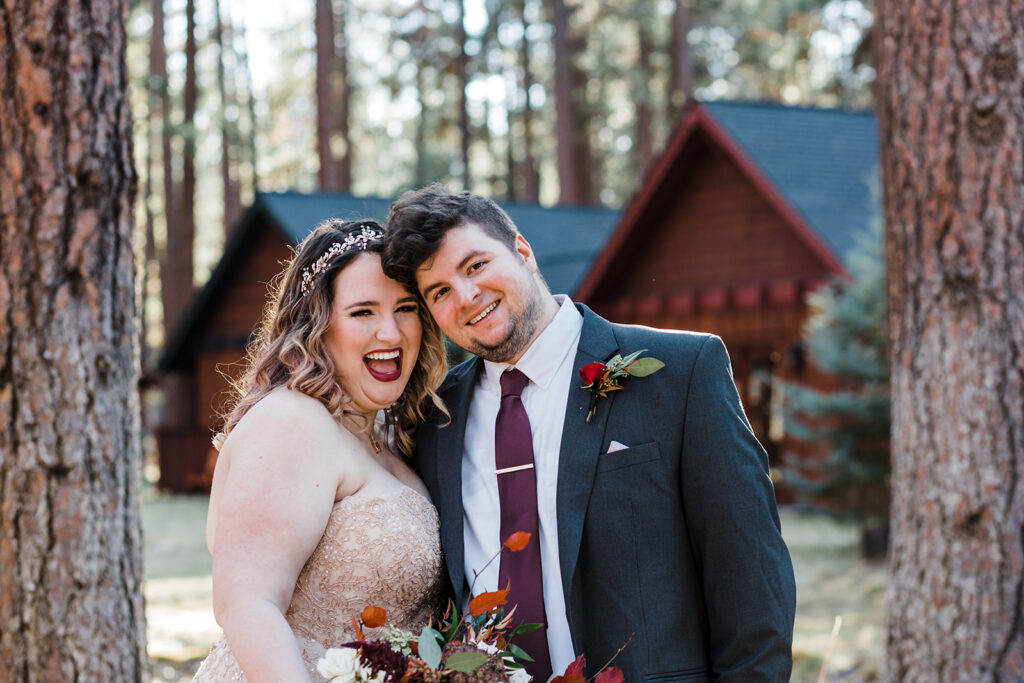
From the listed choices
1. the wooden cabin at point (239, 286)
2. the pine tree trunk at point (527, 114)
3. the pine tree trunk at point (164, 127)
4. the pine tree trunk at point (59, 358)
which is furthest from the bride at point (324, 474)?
the pine tree trunk at point (527, 114)

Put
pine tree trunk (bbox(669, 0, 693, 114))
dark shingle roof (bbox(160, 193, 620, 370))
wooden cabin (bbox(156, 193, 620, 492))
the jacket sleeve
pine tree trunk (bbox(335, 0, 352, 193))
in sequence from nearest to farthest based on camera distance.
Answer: the jacket sleeve, dark shingle roof (bbox(160, 193, 620, 370)), wooden cabin (bbox(156, 193, 620, 492)), pine tree trunk (bbox(669, 0, 693, 114)), pine tree trunk (bbox(335, 0, 352, 193))

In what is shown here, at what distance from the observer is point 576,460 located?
9.83ft

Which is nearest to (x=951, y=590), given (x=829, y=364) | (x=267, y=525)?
(x=267, y=525)

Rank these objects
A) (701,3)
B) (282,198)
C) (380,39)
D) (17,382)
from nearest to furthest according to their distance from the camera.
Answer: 1. (17,382)
2. (282,198)
3. (701,3)
4. (380,39)

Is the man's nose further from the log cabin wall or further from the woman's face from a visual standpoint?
the log cabin wall

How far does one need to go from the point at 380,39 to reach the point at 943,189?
32731mm

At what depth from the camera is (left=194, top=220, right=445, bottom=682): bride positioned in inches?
109

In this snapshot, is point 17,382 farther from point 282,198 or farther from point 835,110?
point 282,198

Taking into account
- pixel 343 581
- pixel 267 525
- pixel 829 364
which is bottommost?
pixel 829 364

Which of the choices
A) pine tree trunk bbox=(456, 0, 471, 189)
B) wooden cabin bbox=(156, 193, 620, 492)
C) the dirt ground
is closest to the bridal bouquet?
the dirt ground

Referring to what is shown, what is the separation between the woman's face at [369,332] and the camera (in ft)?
10.6

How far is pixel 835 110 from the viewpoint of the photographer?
1762 cm

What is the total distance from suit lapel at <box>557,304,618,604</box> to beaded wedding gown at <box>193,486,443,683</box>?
42 centimetres

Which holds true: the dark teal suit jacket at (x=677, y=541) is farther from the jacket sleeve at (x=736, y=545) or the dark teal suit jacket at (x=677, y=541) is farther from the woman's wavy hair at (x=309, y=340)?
the woman's wavy hair at (x=309, y=340)
